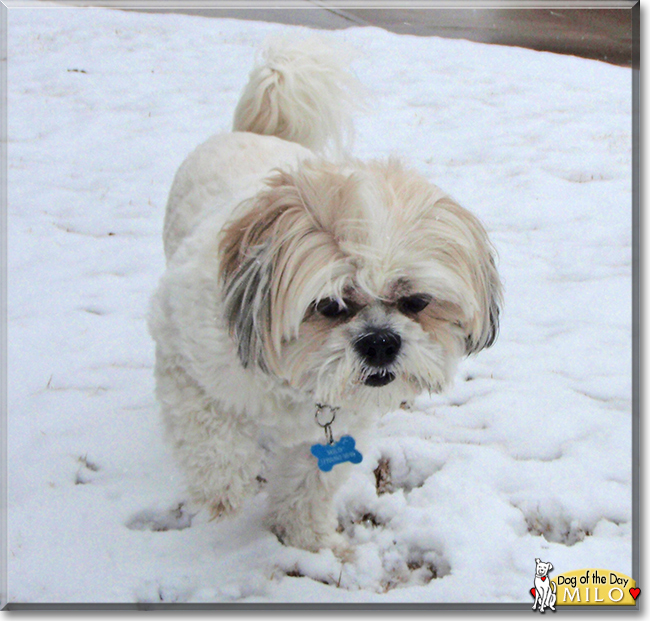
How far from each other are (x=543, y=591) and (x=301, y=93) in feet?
9.57

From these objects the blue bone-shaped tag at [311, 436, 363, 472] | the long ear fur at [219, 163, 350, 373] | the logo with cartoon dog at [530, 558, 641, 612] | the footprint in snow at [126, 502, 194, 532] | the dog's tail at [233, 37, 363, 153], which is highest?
the dog's tail at [233, 37, 363, 153]

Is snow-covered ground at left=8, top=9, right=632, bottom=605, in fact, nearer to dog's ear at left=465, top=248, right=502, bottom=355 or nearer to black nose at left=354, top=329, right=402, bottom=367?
dog's ear at left=465, top=248, right=502, bottom=355

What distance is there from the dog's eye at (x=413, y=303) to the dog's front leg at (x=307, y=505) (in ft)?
3.08

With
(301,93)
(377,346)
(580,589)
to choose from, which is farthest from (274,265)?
(301,93)

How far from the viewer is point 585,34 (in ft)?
41.8

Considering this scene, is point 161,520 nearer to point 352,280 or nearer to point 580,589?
point 352,280

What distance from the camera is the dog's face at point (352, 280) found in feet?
6.84

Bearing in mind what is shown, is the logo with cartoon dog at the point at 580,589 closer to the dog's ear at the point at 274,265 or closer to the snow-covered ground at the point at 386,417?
the snow-covered ground at the point at 386,417

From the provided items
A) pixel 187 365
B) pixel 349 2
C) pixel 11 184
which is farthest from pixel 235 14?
pixel 187 365

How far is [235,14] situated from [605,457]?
1181 cm

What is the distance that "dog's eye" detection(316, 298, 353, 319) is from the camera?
7.11 ft

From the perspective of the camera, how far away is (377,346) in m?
2.13

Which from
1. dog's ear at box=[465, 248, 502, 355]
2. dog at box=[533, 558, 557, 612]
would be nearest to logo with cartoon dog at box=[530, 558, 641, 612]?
dog at box=[533, 558, 557, 612]

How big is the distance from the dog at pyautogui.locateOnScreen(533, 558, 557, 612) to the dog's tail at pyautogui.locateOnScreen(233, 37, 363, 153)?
272cm
